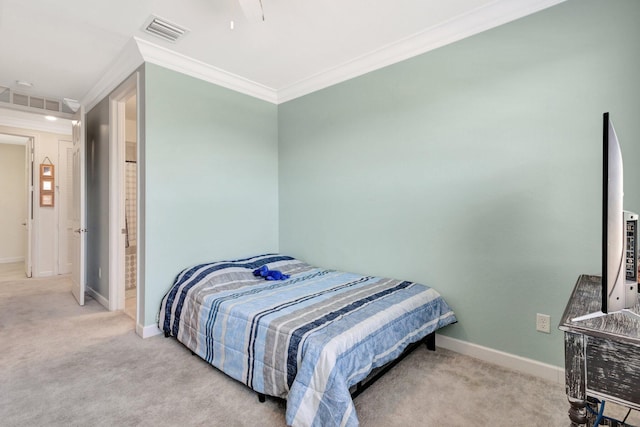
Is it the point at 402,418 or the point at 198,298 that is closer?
the point at 402,418

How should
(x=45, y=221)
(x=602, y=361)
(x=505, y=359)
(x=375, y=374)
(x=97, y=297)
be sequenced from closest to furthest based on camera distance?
1. (x=602, y=361)
2. (x=375, y=374)
3. (x=505, y=359)
4. (x=97, y=297)
5. (x=45, y=221)

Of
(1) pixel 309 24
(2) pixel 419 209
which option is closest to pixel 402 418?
(2) pixel 419 209

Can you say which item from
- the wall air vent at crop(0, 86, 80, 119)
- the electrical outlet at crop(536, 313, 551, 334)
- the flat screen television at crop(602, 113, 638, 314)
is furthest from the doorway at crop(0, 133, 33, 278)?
the flat screen television at crop(602, 113, 638, 314)

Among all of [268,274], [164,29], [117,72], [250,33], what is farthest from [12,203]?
[250,33]

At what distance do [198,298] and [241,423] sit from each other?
986mm

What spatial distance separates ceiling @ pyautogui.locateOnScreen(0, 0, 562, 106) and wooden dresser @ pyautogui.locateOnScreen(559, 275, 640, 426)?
6.62 feet

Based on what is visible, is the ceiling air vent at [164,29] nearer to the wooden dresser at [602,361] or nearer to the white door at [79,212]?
the white door at [79,212]

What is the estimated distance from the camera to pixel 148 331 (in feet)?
8.98

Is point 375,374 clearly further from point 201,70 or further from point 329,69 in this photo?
point 201,70

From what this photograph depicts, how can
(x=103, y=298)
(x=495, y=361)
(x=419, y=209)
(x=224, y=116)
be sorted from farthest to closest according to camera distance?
(x=103, y=298) < (x=224, y=116) < (x=419, y=209) < (x=495, y=361)

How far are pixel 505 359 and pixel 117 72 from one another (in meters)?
4.14

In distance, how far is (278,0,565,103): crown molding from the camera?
6.98 feet

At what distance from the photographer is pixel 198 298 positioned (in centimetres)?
237

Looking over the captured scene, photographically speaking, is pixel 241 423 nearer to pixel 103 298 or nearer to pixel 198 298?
pixel 198 298
